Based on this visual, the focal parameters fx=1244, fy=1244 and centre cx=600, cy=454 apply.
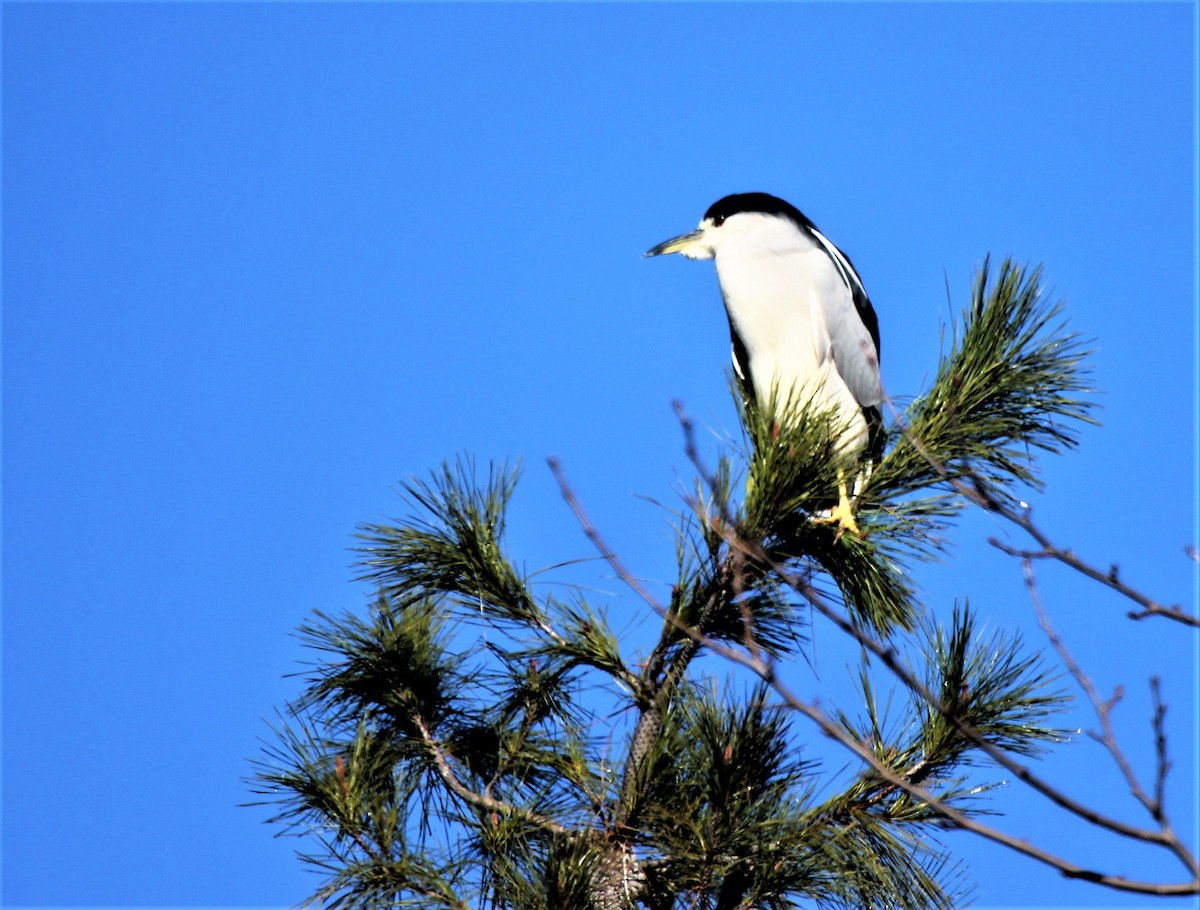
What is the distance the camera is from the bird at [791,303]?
14.9ft

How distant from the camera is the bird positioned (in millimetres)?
4551

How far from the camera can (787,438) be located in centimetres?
290

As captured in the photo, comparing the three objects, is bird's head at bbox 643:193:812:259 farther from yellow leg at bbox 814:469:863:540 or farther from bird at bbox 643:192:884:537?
yellow leg at bbox 814:469:863:540

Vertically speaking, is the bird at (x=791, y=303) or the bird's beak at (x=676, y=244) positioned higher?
the bird's beak at (x=676, y=244)

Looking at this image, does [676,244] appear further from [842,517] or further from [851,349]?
[842,517]

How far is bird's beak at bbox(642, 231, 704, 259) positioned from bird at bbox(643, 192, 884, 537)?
0.29 ft

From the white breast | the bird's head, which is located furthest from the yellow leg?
the bird's head

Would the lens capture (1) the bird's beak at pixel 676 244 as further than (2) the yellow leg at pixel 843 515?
Yes

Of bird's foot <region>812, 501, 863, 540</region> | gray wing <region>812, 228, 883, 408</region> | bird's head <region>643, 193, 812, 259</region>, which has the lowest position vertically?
bird's foot <region>812, 501, 863, 540</region>

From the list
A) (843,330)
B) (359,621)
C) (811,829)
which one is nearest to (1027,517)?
(811,829)

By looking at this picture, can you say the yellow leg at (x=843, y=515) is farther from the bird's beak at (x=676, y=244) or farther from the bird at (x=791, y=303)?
the bird's beak at (x=676, y=244)

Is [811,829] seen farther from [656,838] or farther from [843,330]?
[843,330]

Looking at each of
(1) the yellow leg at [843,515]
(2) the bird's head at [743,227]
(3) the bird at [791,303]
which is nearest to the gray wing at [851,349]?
(3) the bird at [791,303]

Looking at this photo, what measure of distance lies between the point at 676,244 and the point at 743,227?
0.30 metres
